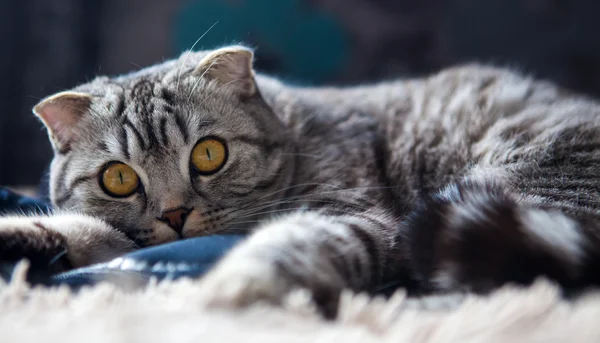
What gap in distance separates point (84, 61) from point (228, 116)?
149 centimetres

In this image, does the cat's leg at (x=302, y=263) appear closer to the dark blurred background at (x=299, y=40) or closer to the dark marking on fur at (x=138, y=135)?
the dark marking on fur at (x=138, y=135)

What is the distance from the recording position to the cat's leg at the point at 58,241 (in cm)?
102

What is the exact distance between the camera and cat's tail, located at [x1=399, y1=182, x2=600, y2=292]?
0.80 metres

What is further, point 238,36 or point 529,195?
point 238,36

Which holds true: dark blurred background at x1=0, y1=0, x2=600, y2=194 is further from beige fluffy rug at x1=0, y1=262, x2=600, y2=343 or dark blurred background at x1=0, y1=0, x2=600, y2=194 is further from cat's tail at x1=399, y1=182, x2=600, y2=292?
beige fluffy rug at x1=0, y1=262, x2=600, y2=343

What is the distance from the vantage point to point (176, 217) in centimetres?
121

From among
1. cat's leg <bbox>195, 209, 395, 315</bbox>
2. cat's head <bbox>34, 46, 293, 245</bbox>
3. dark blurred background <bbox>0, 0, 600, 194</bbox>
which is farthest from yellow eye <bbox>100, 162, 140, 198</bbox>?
dark blurred background <bbox>0, 0, 600, 194</bbox>

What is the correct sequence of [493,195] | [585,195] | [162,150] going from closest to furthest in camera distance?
[493,195] → [585,195] → [162,150]

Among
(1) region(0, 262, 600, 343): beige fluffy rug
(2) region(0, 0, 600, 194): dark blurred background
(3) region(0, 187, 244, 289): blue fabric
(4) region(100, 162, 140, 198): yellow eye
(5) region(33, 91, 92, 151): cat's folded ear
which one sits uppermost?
(2) region(0, 0, 600, 194): dark blurred background

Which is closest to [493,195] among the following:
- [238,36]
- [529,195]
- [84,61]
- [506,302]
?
[529,195]

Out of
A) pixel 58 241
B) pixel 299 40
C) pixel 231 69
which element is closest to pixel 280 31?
pixel 299 40

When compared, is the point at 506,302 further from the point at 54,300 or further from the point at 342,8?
the point at 342,8

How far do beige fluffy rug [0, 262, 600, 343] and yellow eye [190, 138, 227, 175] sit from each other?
54cm

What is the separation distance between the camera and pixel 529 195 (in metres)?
1.18
